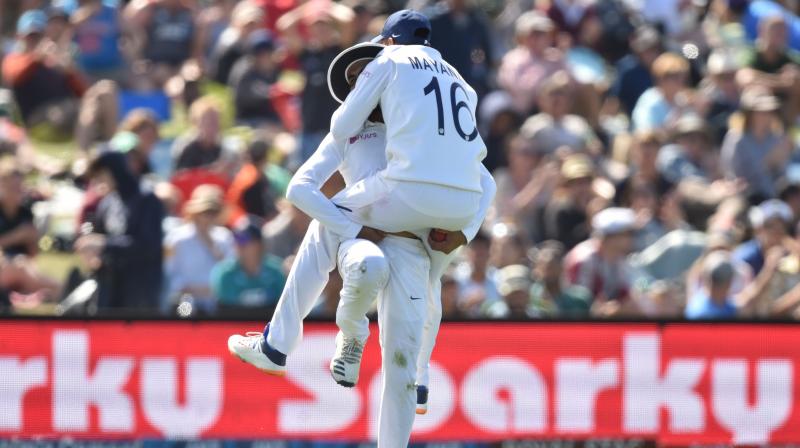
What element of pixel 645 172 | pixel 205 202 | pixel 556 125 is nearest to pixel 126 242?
pixel 205 202

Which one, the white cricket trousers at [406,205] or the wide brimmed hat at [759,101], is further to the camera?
the wide brimmed hat at [759,101]

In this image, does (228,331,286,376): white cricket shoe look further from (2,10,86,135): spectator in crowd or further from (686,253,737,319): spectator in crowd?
(2,10,86,135): spectator in crowd

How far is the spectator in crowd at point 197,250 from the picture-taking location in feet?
42.4

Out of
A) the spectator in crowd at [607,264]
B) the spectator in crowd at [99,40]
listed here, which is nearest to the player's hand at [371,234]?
the spectator in crowd at [607,264]

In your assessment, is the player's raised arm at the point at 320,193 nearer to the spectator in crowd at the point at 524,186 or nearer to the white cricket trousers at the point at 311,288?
the white cricket trousers at the point at 311,288

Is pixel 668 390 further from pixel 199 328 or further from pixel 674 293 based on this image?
pixel 199 328

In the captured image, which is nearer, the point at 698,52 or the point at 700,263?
the point at 700,263

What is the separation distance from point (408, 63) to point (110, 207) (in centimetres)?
550

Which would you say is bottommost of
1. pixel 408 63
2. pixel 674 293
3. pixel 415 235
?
pixel 674 293

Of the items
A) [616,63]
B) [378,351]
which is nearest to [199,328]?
[378,351]

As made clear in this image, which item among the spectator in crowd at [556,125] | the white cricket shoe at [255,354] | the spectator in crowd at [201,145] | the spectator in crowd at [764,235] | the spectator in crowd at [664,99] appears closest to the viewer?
the white cricket shoe at [255,354]

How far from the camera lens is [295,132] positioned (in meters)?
15.3

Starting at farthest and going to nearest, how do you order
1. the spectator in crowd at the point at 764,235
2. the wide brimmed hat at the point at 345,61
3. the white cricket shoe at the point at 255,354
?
1. the spectator in crowd at the point at 764,235
2. the white cricket shoe at the point at 255,354
3. the wide brimmed hat at the point at 345,61

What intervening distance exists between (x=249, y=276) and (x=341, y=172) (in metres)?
4.62
